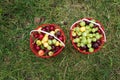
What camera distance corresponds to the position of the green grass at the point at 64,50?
318 centimetres

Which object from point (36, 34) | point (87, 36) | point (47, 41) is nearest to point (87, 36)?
point (87, 36)

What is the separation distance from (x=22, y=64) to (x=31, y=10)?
73 centimetres

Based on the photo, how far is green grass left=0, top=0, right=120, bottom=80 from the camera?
3.18m

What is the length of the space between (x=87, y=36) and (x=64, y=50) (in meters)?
0.38

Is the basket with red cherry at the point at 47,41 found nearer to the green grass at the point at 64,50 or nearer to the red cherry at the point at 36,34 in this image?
the red cherry at the point at 36,34

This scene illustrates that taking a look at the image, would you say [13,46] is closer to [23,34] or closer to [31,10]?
[23,34]

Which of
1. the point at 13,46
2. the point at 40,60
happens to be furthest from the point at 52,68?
the point at 13,46

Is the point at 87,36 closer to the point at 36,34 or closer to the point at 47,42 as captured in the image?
the point at 47,42

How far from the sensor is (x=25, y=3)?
336cm

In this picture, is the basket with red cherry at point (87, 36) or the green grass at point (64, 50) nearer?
the basket with red cherry at point (87, 36)

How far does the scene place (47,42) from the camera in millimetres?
3016

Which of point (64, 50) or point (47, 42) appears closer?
point (47, 42)

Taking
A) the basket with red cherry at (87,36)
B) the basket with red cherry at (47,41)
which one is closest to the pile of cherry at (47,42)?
the basket with red cherry at (47,41)

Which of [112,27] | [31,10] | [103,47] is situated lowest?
[103,47]
